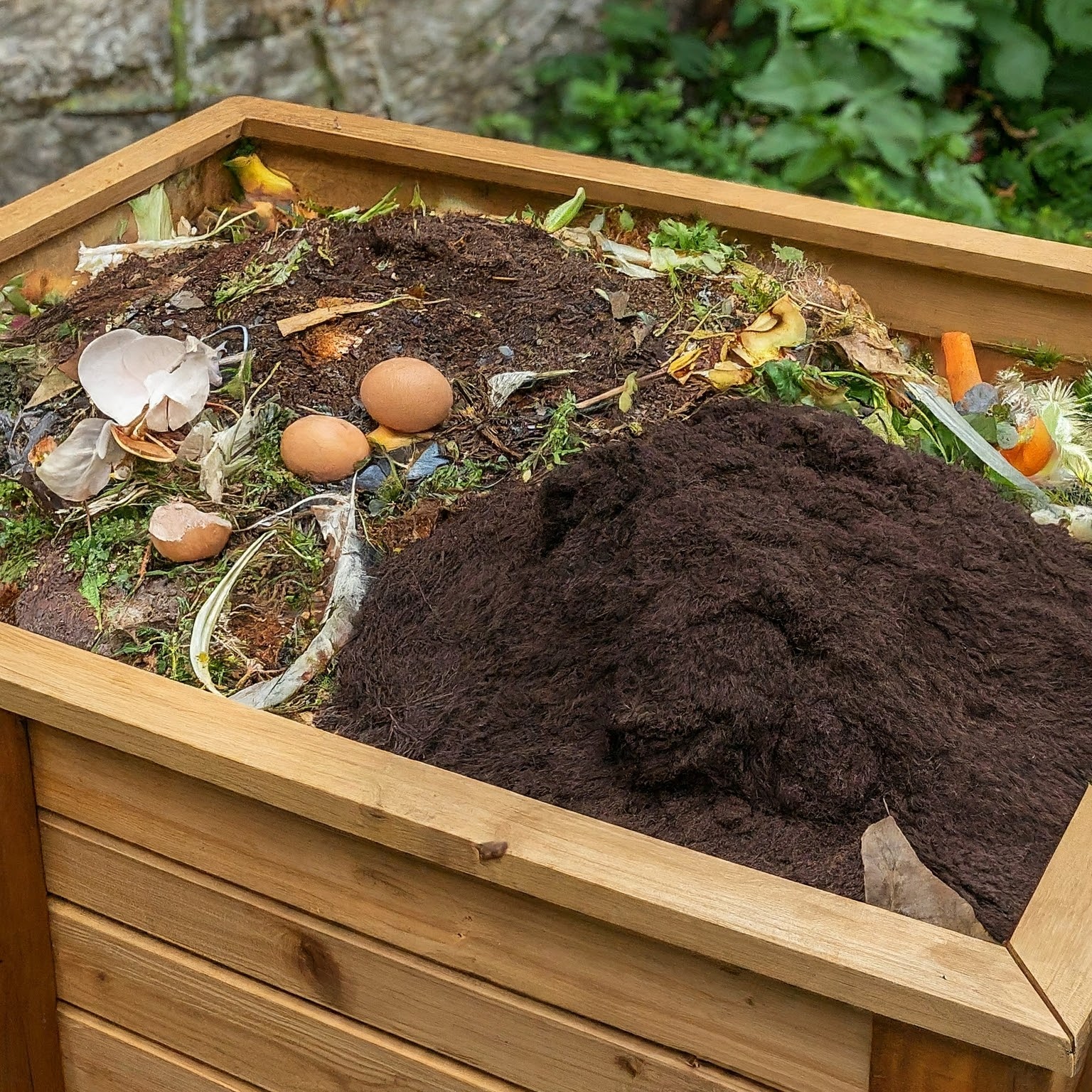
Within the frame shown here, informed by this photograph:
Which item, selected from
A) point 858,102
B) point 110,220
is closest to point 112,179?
point 110,220

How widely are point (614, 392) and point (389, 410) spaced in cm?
32

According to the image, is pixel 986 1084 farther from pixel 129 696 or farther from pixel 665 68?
pixel 665 68

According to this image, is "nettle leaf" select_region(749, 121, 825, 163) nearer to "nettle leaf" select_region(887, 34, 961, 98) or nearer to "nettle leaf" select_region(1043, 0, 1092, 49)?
"nettle leaf" select_region(887, 34, 961, 98)

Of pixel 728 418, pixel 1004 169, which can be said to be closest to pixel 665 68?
pixel 1004 169

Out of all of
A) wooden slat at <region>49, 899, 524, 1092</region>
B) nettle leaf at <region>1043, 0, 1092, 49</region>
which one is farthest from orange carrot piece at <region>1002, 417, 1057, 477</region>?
nettle leaf at <region>1043, 0, 1092, 49</region>

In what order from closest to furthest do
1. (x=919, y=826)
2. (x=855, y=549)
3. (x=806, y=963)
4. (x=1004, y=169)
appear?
1. (x=806, y=963)
2. (x=919, y=826)
3. (x=855, y=549)
4. (x=1004, y=169)

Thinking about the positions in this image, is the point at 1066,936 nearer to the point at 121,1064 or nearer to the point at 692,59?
the point at 121,1064

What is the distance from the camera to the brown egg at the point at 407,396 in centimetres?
175

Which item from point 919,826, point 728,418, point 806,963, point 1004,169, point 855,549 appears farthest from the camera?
point 1004,169

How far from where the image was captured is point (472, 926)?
4.01 ft

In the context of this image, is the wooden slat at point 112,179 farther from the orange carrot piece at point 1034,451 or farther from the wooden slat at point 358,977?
the orange carrot piece at point 1034,451

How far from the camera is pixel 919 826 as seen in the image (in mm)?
1214

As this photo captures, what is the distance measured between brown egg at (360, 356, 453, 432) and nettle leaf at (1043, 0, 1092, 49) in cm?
277

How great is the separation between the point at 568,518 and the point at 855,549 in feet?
1.10
